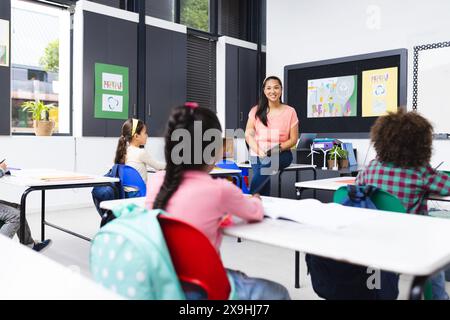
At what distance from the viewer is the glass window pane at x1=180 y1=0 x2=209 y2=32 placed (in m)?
6.42

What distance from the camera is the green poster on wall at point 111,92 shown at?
17.4 ft

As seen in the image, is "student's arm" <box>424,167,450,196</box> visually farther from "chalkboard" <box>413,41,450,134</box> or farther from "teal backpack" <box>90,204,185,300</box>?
"chalkboard" <box>413,41,450,134</box>

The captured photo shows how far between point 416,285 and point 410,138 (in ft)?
3.12

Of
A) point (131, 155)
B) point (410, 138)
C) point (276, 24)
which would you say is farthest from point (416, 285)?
point (276, 24)

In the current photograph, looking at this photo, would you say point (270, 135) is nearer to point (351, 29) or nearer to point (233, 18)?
point (351, 29)

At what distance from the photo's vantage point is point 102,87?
17.5 feet

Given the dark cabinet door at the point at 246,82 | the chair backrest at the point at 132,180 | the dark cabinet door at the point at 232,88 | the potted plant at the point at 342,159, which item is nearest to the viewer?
the chair backrest at the point at 132,180

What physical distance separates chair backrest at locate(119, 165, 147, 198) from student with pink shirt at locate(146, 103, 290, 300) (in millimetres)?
1676

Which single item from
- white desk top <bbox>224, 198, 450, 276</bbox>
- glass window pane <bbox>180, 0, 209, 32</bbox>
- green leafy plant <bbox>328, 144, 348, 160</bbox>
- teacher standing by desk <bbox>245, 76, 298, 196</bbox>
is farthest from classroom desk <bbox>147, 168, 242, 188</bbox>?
glass window pane <bbox>180, 0, 209, 32</bbox>

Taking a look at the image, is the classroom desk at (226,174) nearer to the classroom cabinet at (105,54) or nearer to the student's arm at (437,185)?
the student's arm at (437,185)

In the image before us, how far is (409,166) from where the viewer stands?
5.78 feet

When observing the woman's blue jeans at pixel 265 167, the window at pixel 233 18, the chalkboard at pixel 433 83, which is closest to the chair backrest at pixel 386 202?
the woman's blue jeans at pixel 265 167

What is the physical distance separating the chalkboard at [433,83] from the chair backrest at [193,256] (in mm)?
4399
